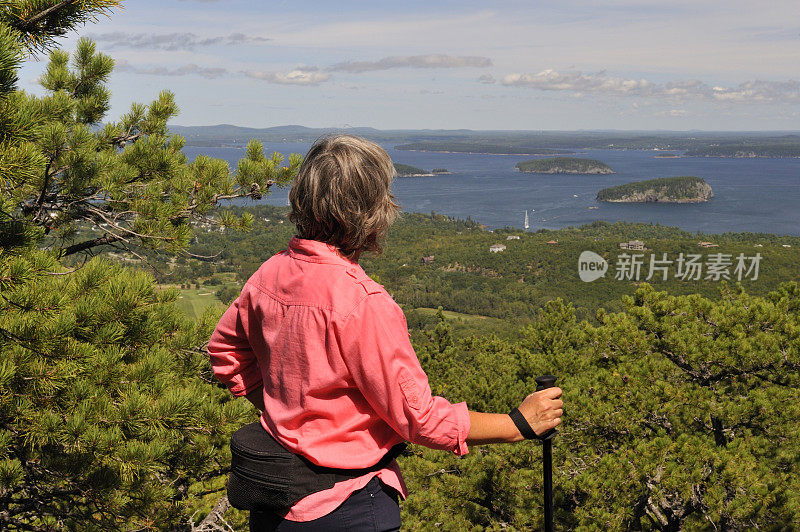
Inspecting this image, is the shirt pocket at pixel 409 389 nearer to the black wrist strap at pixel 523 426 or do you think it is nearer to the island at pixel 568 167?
the black wrist strap at pixel 523 426

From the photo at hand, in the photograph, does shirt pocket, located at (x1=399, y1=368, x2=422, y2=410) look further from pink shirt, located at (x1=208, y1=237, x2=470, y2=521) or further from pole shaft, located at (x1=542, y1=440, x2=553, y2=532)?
pole shaft, located at (x1=542, y1=440, x2=553, y2=532)

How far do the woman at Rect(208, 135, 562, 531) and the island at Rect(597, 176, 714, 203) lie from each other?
400ft

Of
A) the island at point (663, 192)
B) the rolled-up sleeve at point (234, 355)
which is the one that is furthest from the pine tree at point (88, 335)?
the island at point (663, 192)

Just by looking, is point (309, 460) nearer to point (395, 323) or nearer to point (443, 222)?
point (395, 323)

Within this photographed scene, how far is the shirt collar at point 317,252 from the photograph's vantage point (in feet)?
3.90

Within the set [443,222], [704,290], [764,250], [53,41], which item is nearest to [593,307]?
[704,290]

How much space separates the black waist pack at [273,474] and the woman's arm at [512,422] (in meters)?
0.20

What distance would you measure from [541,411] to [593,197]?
124 meters

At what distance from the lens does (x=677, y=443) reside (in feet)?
17.0

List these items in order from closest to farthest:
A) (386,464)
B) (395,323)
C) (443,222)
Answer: (395,323), (386,464), (443,222)

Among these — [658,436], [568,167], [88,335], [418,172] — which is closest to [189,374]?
[88,335]

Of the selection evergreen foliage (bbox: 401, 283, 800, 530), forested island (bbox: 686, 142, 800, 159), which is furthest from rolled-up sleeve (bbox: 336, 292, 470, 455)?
forested island (bbox: 686, 142, 800, 159)

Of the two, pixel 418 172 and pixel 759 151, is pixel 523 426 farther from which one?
pixel 759 151

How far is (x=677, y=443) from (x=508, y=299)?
5582cm
